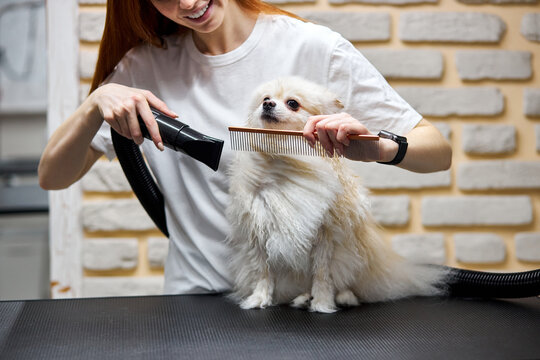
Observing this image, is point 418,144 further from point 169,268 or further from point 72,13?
point 72,13

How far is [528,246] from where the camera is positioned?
1658mm

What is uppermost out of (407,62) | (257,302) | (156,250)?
(407,62)

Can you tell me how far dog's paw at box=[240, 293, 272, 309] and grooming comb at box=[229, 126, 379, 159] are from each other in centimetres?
25

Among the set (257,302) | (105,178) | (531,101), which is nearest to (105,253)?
Result: (105,178)

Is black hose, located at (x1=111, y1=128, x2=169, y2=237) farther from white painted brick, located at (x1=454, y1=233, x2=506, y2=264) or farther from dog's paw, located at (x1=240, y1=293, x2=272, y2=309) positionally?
white painted brick, located at (x1=454, y1=233, x2=506, y2=264)

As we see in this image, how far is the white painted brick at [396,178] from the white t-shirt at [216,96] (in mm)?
595

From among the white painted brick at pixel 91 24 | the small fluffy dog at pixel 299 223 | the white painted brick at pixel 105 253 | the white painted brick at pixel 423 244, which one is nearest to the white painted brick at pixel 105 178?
the white painted brick at pixel 105 253

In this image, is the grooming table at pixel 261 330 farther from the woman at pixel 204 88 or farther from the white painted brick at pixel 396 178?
the white painted brick at pixel 396 178

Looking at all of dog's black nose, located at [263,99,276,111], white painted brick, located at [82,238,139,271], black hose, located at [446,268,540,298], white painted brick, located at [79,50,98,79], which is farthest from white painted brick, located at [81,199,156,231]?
black hose, located at [446,268,540,298]

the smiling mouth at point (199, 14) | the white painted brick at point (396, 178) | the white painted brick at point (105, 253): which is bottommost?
the white painted brick at point (105, 253)

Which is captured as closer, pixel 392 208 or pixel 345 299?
pixel 345 299

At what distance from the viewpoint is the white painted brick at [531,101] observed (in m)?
1.64

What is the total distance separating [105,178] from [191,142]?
33.3 inches

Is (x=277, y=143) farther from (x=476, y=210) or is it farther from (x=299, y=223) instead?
(x=476, y=210)
